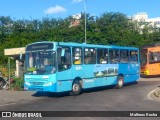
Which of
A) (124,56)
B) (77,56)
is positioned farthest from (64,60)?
(124,56)

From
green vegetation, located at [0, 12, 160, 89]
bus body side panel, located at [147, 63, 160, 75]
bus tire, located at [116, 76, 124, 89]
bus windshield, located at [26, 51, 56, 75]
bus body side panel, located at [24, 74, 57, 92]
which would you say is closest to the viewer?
bus body side panel, located at [24, 74, 57, 92]

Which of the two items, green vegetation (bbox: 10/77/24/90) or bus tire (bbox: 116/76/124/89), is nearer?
green vegetation (bbox: 10/77/24/90)

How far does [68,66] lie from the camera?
1925cm

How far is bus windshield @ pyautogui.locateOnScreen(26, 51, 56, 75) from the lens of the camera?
1850 centimetres

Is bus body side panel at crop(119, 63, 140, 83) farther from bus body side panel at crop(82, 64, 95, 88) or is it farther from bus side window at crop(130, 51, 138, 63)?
bus body side panel at crop(82, 64, 95, 88)

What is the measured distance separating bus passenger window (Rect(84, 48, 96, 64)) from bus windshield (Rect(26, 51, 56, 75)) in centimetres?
270

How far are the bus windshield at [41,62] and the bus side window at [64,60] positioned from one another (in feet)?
1.04

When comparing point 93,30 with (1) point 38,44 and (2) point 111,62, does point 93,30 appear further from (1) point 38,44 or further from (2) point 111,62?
(1) point 38,44

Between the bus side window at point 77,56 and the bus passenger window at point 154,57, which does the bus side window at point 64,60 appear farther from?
the bus passenger window at point 154,57

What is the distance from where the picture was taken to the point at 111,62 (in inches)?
906

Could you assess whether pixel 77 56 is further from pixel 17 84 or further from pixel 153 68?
pixel 153 68

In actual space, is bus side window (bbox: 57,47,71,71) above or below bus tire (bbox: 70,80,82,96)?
above

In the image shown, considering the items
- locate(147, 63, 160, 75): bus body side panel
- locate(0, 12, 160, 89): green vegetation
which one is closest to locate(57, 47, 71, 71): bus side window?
locate(147, 63, 160, 75): bus body side panel

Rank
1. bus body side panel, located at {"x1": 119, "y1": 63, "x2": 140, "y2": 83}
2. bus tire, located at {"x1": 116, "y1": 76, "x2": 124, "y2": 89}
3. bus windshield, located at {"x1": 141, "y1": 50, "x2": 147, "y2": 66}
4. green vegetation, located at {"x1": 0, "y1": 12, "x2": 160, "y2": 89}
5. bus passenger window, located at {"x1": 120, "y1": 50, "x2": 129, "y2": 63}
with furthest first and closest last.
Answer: green vegetation, located at {"x1": 0, "y1": 12, "x2": 160, "y2": 89} → bus windshield, located at {"x1": 141, "y1": 50, "x2": 147, "y2": 66} → bus body side panel, located at {"x1": 119, "y1": 63, "x2": 140, "y2": 83} → bus passenger window, located at {"x1": 120, "y1": 50, "x2": 129, "y2": 63} → bus tire, located at {"x1": 116, "y1": 76, "x2": 124, "y2": 89}
